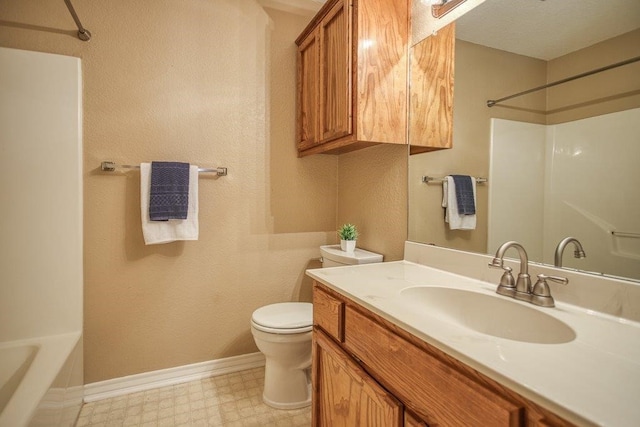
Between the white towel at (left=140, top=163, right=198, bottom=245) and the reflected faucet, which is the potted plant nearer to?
the white towel at (left=140, top=163, right=198, bottom=245)

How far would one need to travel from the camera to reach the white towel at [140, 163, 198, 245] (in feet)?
5.80

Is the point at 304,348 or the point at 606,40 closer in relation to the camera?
the point at 606,40

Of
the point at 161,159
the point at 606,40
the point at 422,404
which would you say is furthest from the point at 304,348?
the point at 606,40

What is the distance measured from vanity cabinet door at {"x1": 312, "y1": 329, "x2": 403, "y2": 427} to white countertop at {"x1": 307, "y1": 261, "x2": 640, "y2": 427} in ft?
0.78

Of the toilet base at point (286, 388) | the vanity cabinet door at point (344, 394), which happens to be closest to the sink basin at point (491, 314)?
the vanity cabinet door at point (344, 394)

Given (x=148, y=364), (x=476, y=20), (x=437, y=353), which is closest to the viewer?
(x=437, y=353)

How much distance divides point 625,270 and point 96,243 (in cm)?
230

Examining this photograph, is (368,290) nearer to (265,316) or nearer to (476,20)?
(265,316)

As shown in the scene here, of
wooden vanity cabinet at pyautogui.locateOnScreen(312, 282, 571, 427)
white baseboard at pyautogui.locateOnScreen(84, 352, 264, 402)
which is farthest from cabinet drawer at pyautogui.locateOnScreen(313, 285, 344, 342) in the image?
white baseboard at pyautogui.locateOnScreen(84, 352, 264, 402)

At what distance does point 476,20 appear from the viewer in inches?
51.5

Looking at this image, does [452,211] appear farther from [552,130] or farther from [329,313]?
[329,313]

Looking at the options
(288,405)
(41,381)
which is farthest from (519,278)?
(41,381)

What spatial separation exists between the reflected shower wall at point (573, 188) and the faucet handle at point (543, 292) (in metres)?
0.09

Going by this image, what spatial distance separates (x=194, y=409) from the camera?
1.71 m
